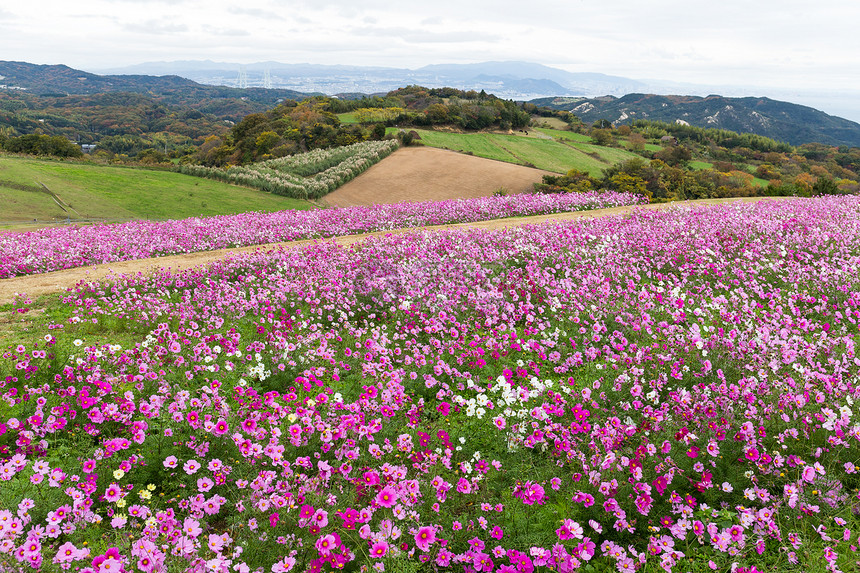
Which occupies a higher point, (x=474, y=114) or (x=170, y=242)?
(x=474, y=114)

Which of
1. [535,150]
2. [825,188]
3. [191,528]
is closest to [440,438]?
[191,528]

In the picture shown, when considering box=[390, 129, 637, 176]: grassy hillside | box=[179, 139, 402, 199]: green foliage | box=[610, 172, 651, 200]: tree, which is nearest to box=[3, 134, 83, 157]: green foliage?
box=[179, 139, 402, 199]: green foliage

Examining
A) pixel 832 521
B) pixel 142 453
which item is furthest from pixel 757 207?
pixel 142 453

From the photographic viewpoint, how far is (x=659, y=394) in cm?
545

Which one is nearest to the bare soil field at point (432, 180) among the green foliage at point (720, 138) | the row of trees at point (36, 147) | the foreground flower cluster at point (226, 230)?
the foreground flower cluster at point (226, 230)

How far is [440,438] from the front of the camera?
460 centimetres

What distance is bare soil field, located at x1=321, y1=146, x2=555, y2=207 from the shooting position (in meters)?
37.0

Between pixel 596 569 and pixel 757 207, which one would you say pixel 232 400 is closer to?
pixel 596 569

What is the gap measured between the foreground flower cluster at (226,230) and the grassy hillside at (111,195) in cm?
718

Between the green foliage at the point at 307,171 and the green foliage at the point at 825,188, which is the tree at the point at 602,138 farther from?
the green foliage at the point at 825,188

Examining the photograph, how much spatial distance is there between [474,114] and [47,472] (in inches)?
2836

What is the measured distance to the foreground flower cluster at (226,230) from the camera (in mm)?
13992

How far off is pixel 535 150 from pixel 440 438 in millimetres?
56027

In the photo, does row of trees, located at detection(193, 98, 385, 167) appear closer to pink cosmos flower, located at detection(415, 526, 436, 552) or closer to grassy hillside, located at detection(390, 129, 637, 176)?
grassy hillside, located at detection(390, 129, 637, 176)
